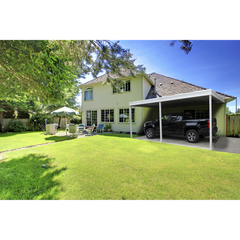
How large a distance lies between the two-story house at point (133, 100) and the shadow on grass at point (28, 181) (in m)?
8.86

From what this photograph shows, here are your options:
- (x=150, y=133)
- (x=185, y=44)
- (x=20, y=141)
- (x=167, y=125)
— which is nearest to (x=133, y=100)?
(x=150, y=133)

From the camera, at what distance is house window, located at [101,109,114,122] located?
13.4m

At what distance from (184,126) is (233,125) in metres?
5.28

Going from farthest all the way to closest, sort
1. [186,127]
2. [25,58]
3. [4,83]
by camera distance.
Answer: [186,127], [4,83], [25,58]

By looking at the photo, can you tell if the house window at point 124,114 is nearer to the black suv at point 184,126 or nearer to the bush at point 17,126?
the black suv at point 184,126

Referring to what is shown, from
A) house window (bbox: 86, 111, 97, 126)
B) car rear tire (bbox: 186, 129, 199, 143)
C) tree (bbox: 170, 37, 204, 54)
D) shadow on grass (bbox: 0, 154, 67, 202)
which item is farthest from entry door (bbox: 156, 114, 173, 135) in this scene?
house window (bbox: 86, 111, 97, 126)

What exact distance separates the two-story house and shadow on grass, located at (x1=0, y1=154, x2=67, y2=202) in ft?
29.1

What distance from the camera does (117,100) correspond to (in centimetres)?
1284

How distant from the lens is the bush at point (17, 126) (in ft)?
42.3

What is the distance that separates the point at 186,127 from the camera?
7.21 metres

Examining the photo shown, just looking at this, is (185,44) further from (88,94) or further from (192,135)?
(88,94)
